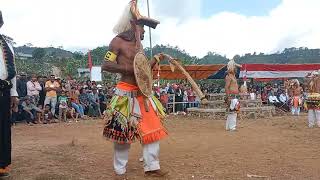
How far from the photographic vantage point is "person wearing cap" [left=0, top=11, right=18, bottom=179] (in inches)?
220

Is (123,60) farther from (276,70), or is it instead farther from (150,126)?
(276,70)

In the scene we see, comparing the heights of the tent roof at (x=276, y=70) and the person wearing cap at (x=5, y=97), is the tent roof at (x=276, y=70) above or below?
above

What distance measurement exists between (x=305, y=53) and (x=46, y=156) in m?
73.4

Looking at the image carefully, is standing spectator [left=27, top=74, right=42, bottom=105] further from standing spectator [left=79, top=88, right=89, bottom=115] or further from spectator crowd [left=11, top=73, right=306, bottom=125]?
standing spectator [left=79, top=88, right=89, bottom=115]

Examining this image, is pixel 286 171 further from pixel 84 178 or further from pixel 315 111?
pixel 315 111

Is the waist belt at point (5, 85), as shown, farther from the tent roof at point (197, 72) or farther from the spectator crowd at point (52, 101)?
the tent roof at point (197, 72)

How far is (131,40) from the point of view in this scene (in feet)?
19.9

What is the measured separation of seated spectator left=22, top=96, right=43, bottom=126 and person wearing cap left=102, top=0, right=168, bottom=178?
397 inches

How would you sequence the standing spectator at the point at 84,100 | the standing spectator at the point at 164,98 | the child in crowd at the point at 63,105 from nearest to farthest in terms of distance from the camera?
the child in crowd at the point at 63,105 < the standing spectator at the point at 84,100 < the standing spectator at the point at 164,98

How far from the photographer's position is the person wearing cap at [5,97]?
558 centimetres

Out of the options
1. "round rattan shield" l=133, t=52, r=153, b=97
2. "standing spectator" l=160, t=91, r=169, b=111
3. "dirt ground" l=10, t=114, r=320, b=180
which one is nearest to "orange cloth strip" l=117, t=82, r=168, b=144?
"round rattan shield" l=133, t=52, r=153, b=97

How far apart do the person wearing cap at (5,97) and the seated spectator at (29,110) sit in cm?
974

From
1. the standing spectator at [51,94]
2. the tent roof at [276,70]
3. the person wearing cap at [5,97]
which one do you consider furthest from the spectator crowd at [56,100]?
the person wearing cap at [5,97]

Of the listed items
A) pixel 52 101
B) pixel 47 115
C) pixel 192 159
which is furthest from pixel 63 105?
pixel 192 159
